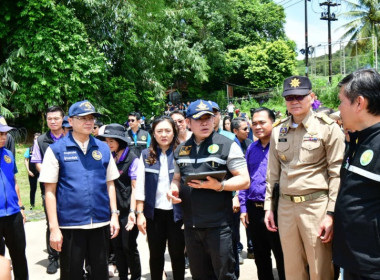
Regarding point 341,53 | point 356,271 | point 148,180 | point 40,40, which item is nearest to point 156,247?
point 148,180

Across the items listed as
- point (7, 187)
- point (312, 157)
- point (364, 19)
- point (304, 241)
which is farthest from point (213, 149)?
point (364, 19)

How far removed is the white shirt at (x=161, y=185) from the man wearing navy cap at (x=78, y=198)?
0.39 m

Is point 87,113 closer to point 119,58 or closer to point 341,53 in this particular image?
point 119,58

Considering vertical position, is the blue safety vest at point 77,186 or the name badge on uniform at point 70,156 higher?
the name badge on uniform at point 70,156

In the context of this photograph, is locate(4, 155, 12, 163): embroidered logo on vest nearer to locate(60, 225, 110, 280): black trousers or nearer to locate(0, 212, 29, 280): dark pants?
locate(0, 212, 29, 280): dark pants

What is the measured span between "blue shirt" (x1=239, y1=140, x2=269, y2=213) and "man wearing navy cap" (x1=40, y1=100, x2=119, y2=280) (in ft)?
4.95

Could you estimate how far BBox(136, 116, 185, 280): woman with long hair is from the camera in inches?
158

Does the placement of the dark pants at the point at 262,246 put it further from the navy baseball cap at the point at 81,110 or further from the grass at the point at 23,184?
the grass at the point at 23,184

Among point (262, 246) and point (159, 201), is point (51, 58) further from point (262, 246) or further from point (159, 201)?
point (262, 246)

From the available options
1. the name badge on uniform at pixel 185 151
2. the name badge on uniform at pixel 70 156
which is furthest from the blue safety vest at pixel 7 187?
the name badge on uniform at pixel 185 151

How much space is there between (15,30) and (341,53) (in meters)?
17.5

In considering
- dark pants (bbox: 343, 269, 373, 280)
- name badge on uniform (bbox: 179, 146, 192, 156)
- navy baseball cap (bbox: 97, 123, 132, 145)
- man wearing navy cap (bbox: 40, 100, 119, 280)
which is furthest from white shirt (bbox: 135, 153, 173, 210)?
dark pants (bbox: 343, 269, 373, 280)

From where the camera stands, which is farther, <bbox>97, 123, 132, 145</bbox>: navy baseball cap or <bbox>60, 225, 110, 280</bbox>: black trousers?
<bbox>97, 123, 132, 145</bbox>: navy baseball cap

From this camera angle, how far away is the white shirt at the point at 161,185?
4.03 m
